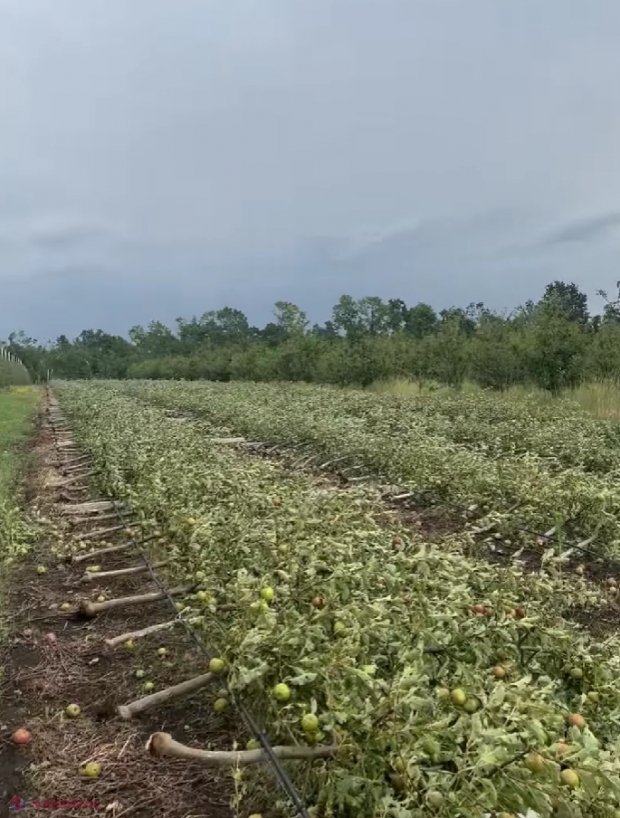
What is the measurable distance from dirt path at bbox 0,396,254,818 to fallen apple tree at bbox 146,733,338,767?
0.29 m

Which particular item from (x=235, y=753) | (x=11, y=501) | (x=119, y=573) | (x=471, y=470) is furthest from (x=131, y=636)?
(x=11, y=501)

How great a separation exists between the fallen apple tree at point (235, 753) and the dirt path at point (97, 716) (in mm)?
288

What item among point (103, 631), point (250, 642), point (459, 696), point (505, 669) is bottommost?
point (103, 631)

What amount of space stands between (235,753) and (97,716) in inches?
45.0

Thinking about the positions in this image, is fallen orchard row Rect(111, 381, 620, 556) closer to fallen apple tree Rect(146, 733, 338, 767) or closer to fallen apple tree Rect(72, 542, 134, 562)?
fallen apple tree Rect(72, 542, 134, 562)

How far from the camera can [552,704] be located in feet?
6.71

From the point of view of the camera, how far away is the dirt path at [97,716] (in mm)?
2367

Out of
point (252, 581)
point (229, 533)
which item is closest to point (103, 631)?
point (229, 533)

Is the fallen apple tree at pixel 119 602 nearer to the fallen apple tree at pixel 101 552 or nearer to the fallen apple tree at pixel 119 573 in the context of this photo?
the fallen apple tree at pixel 119 573

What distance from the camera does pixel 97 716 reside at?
2912mm

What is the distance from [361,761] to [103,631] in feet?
8.10

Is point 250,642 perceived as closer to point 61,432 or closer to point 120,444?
point 120,444

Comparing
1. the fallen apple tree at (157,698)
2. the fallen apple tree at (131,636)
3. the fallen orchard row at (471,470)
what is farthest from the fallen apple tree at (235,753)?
the fallen orchard row at (471,470)

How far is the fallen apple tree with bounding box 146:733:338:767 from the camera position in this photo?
1961 mm
